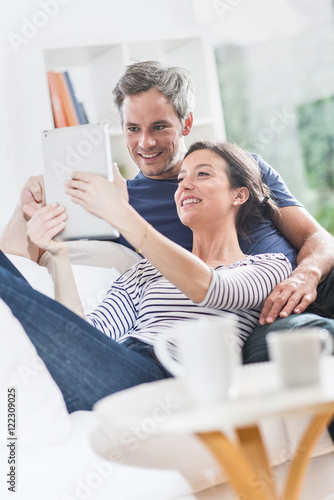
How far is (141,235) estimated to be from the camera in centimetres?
124

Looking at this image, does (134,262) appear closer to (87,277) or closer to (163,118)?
(87,277)

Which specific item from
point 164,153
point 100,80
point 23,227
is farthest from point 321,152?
point 23,227

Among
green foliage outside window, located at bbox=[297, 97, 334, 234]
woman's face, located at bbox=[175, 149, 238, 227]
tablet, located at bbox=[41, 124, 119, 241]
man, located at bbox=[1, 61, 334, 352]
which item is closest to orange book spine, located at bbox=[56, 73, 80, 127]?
man, located at bbox=[1, 61, 334, 352]

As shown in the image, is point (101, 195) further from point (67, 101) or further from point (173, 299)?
point (67, 101)

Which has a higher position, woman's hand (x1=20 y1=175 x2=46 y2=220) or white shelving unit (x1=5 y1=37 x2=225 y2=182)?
white shelving unit (x1=5 y1=37 x2=225 y2=182)

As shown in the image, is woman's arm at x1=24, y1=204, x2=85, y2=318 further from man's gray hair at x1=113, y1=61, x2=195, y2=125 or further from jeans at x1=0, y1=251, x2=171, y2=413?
man's gray hair at x1=113, y1=61, x2=195, y2=125

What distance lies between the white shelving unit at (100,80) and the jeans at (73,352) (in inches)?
55.5

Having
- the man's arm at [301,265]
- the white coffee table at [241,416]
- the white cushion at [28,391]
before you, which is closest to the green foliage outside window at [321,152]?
the man's arm at [301,265]

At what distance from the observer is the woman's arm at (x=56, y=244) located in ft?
4.65

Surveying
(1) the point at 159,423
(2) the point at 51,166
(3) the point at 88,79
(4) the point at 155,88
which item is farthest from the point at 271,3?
(1) the point at 159,423

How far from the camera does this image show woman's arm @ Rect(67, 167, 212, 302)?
124cm

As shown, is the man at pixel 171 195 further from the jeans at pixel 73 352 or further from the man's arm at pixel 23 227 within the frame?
the jeans at pixel 73 352

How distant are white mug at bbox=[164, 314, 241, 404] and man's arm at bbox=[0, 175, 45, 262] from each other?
3.14 feet

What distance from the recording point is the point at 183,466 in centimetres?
114
